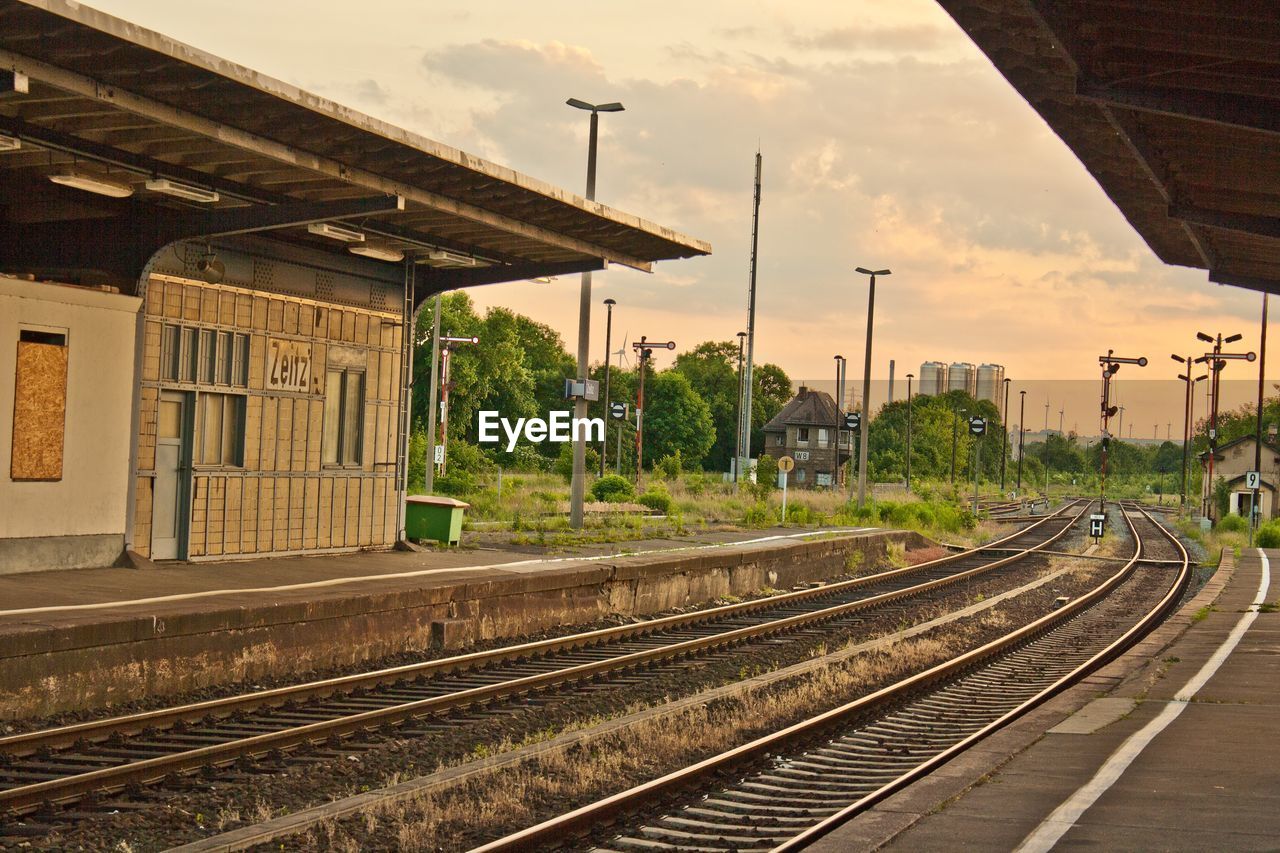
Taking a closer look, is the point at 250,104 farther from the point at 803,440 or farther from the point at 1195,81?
the point at 803,440

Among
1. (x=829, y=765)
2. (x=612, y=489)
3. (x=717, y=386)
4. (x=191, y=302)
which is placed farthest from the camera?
(x=717, y=386)

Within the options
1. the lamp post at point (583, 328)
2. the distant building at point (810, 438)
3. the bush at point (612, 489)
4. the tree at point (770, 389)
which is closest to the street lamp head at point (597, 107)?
the lamp post at point (583, 328)

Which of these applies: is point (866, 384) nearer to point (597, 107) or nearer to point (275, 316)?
point (597, 107)

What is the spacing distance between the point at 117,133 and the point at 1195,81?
9343 millimetres

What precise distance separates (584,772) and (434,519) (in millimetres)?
12696

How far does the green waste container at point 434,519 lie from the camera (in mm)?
21047

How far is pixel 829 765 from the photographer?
32.0 feet

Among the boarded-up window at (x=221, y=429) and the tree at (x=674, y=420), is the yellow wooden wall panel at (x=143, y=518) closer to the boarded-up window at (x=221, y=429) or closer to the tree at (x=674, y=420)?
the boarded-up window at (x=221, y=429)

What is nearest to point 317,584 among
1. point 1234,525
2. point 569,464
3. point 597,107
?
point 597,107

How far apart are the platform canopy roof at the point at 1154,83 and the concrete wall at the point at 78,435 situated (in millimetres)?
9402

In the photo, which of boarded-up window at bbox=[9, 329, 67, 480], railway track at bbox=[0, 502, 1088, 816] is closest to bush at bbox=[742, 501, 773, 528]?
railway track at bbox=[0, 502, 1088, 816]

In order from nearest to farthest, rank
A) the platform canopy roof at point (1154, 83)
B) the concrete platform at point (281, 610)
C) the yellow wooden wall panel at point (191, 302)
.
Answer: the platform canopy roof at point (1154, 83) < the concrete platform at point (281, 610) < the yellow wooden wall panel at point (191, 302)

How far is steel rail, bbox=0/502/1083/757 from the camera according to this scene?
9.04 m

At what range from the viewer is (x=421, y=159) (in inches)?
547
